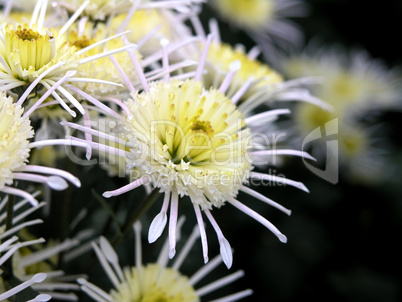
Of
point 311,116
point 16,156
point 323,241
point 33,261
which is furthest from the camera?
point 311,116

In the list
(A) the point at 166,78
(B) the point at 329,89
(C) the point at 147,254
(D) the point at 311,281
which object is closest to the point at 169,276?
(C) the point at 147,254

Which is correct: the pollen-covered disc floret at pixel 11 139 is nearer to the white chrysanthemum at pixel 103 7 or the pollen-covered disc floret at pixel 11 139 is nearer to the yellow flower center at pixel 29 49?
the yellow flower center at pixel 29 49

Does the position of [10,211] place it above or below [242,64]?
below

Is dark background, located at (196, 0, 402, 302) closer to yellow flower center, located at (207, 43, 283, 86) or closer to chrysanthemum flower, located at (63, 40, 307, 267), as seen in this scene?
yellow flower center, located at (207, 43, 283, 86)

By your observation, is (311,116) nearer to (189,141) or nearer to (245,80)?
(245,80)

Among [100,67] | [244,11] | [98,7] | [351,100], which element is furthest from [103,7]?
[351,100]

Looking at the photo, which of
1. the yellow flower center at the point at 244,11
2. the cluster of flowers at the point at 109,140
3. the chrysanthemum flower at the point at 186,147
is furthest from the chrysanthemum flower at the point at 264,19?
the chrysanthemum flower at the point at 186,147
